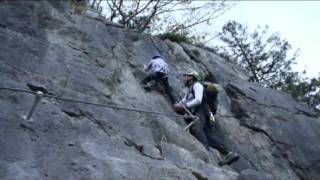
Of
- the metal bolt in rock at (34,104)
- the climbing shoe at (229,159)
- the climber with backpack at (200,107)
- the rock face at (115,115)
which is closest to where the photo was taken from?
the metal bolt in rock at (34,104)

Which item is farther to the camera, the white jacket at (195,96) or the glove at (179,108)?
the glove at (179,108)

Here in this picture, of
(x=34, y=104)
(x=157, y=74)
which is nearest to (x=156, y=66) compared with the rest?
(x=157, y=74)

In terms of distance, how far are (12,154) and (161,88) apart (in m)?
6.43

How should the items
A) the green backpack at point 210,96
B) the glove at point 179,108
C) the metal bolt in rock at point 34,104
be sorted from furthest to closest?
the green backpack at point 210,96 < the glove at point 179,108 < the metal bolt in rock at point 34,104

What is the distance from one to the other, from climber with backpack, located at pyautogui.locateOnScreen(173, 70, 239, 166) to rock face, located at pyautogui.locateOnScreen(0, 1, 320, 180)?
0.31m

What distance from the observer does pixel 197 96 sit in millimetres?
12039

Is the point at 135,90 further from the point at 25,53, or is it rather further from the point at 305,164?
the point at 305,164

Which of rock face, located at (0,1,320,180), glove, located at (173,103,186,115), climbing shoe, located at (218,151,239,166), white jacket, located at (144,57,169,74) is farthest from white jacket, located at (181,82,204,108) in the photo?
climbing shoe, located at (218,151,239,166)

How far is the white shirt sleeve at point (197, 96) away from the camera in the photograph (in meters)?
12.0

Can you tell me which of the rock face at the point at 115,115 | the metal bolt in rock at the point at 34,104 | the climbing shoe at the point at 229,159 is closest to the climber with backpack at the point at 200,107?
the climbing shoe at the point at 229,159

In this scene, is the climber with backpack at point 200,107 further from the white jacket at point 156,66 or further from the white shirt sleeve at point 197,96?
the white jacket at point 156,66

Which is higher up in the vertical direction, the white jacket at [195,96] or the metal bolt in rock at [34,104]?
the white jacket at [195,96]

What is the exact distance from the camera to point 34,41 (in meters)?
11.0

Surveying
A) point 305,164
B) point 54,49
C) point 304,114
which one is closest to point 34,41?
point 54,49
